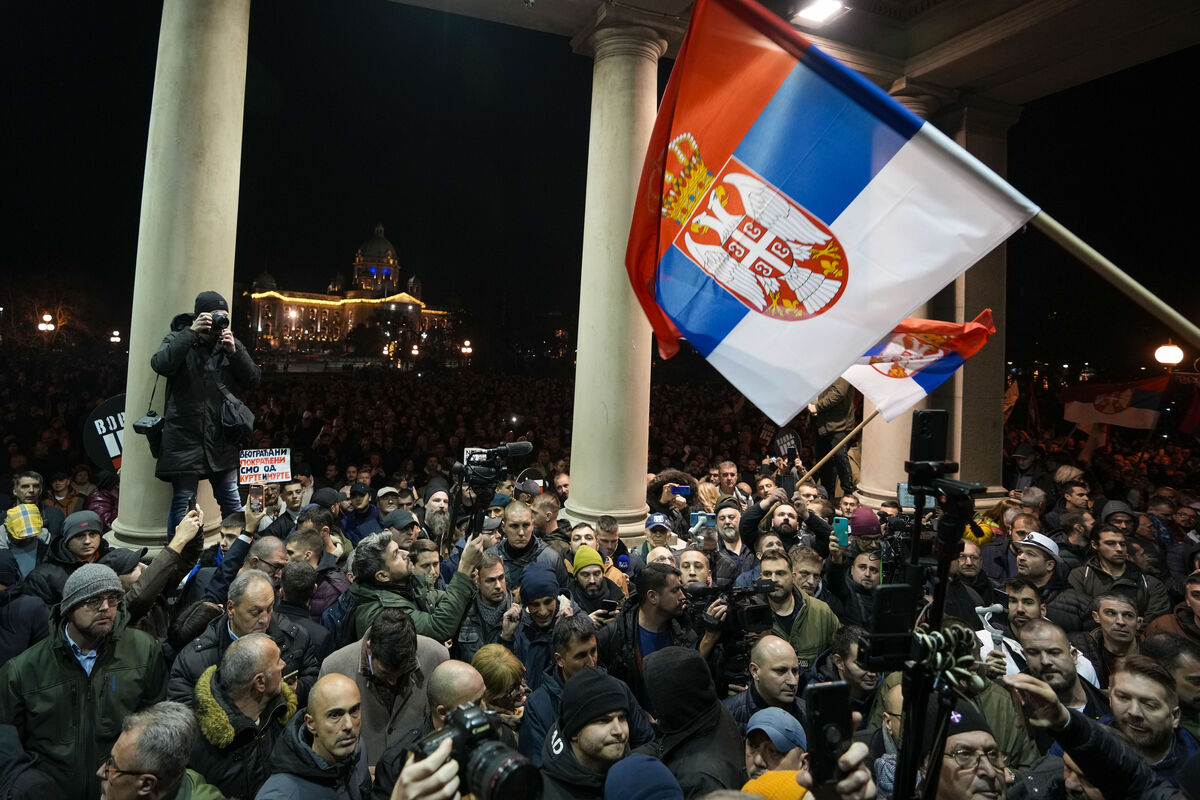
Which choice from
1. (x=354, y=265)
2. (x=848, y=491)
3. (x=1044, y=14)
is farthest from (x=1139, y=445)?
(x=354, y=265)

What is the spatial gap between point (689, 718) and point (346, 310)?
125 meters

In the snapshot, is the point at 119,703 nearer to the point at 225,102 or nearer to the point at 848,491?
the point at 225,102

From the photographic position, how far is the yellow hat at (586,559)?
6004 millimetres

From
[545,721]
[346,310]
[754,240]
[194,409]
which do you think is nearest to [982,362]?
[754,240]

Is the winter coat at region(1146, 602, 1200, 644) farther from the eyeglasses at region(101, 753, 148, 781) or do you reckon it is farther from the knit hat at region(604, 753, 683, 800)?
the eyeglasses at region(101, 753, 148, 781)

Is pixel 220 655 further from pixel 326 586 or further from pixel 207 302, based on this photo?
pixel 207 302

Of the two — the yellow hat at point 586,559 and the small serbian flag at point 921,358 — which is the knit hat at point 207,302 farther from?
the small serbian flag at point 921,358

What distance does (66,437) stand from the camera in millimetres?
12312

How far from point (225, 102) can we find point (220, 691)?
5997mm

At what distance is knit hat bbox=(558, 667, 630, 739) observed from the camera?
3180 mm

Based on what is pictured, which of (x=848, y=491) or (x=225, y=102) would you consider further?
(x=848, y=491)

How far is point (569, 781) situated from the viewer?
314cm

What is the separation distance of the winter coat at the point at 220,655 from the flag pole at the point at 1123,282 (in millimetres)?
4440

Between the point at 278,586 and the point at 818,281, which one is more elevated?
the point at 818,281
